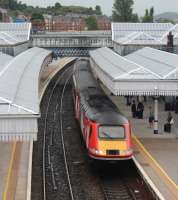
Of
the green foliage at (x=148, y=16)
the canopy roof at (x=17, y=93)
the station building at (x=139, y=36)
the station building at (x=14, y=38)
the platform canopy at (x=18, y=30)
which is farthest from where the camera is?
the green foliage at (x=148, y=16)

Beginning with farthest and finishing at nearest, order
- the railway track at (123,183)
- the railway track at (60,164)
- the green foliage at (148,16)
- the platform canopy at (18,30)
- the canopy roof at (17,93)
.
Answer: the green foliage at (148,16)
the platform canopy at (18,30)
the railway track at (60,164)
the railway track at (123,183)
the canopy roof at (17,93)

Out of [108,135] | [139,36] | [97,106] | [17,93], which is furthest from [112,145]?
[139,36]

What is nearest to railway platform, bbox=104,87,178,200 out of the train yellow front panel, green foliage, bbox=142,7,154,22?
the train yellow front panel

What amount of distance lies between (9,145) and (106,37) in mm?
41296

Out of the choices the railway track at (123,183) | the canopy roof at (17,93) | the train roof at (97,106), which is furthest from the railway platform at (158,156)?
the canopy roof at (17,93)

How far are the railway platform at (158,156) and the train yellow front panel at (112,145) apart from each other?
1.19m

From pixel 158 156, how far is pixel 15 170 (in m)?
6.48

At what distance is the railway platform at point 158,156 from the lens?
63.9 feet

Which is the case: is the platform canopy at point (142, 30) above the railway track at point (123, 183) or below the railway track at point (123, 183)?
above

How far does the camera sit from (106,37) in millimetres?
65812

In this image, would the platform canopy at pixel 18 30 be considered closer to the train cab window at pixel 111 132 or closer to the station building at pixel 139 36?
the station building at pixel 139 36

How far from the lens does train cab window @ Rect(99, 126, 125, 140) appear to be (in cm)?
2123

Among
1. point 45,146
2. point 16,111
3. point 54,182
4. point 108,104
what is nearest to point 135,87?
point 108,104

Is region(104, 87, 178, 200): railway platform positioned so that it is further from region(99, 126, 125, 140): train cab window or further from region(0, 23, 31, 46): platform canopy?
region(0, 23, 31, 46): platform canopy
